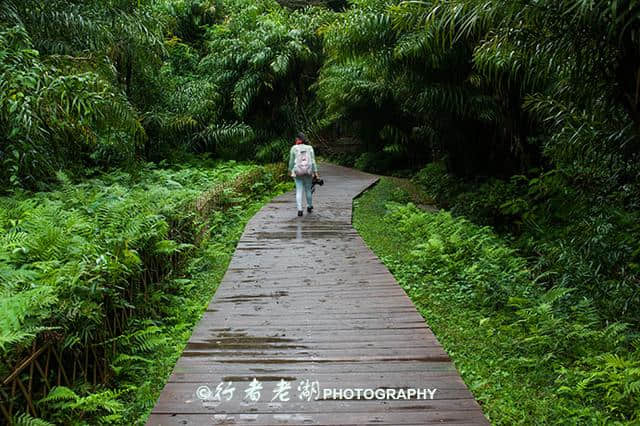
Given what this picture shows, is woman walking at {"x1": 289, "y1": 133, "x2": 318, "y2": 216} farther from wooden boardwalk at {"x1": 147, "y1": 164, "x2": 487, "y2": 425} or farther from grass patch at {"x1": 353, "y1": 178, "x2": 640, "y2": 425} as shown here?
wooden boardwalk at {"x1": 147, "y1": 164, "x2": 487, "y2": 425}

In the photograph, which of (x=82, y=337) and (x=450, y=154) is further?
(x=450, y=154)

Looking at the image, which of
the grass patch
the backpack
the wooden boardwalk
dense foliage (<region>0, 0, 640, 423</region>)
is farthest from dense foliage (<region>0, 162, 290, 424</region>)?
the backpack

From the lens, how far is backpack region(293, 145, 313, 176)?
28.2ft

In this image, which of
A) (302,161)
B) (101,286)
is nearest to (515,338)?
(101,286)

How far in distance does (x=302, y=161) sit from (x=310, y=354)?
530cm

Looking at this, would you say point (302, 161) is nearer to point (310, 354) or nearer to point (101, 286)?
point (310, 354)

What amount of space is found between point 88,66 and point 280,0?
1795 cm

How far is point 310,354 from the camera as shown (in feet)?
Result: 12.0

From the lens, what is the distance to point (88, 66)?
7707mm

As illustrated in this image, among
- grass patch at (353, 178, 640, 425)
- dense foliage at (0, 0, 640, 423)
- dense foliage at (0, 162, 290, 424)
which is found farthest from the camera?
dense foliage at (0, 0, 640, 423)

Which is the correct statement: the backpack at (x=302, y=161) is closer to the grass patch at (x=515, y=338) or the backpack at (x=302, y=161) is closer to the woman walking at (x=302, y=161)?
the woman walking at (x=302, y=161)

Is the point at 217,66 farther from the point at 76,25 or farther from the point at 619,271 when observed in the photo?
the point at 619,271

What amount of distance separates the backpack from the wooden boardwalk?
264 centimetres

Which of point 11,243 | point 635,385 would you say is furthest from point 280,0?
point 635,385
